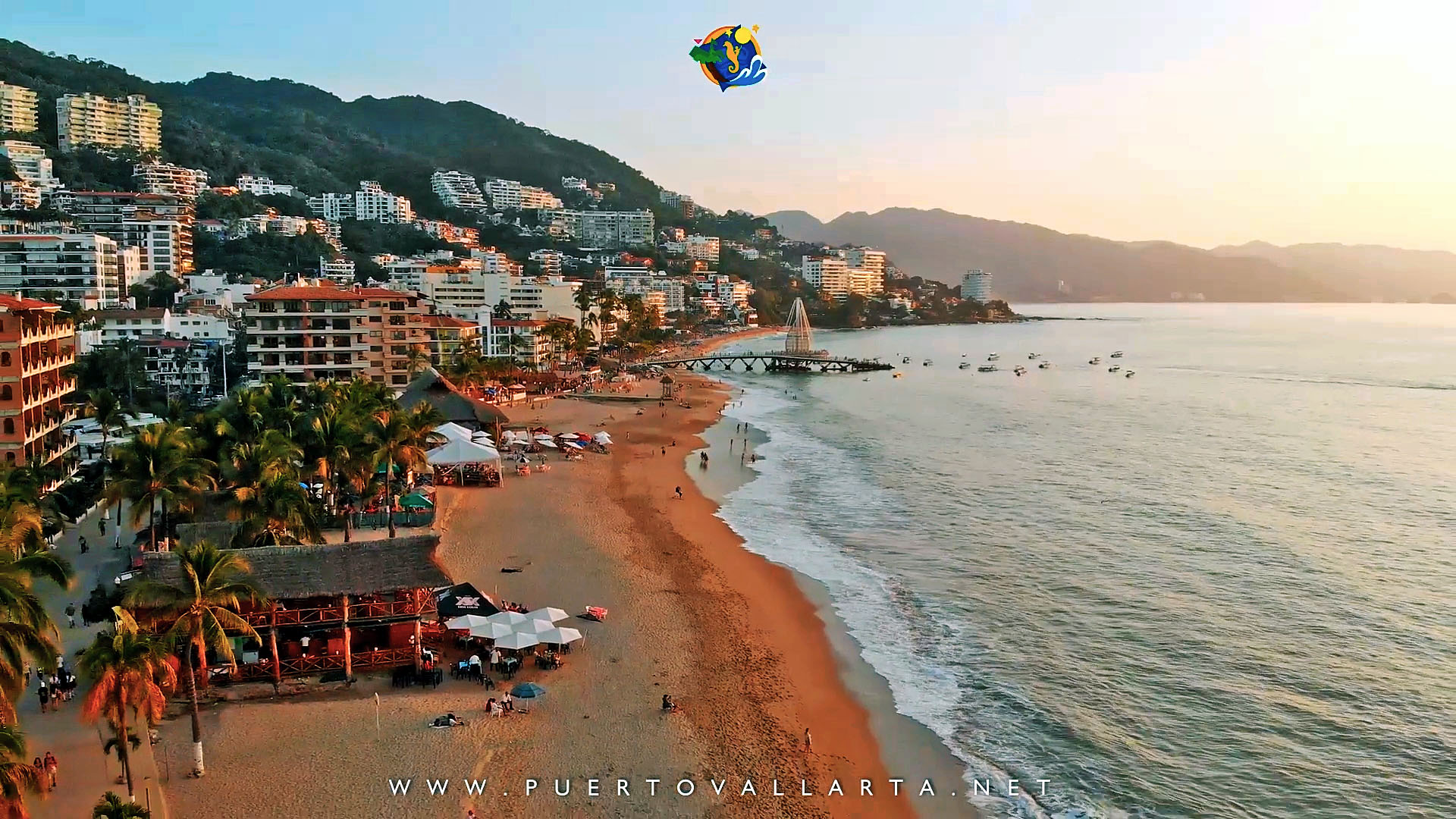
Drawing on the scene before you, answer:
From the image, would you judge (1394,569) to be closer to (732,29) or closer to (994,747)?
(994,747)

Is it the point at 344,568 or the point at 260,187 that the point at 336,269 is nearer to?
the point at 260,187

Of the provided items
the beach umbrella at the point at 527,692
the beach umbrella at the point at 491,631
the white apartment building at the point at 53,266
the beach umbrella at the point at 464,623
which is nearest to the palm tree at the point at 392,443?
the beach umbrella at the point at 464,623

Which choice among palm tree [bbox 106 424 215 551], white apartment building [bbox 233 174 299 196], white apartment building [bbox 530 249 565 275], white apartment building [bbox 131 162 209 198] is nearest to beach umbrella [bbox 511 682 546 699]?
palm tree [bbox 106 424 215 551]

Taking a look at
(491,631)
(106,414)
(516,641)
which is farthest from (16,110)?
(516,641)

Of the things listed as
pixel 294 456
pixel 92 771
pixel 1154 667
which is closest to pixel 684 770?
pixel 92 771

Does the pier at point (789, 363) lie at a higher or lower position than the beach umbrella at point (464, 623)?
higher

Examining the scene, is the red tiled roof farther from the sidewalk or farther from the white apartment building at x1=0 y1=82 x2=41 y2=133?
the white apartment building at x1=0 y1=82 x2=41 y2=133

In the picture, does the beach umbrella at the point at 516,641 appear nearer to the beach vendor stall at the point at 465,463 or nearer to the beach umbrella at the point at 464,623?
the beach umbrella at the point at 464,623
